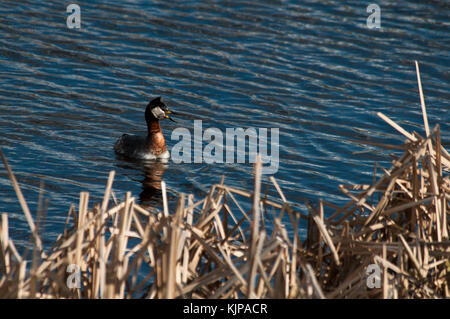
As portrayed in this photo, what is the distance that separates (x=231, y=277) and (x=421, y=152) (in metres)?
1.73

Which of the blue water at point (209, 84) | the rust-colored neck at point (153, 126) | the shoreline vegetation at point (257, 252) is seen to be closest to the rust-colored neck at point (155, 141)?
the rust-colored neck at point (153, 126)

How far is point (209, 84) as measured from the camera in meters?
13.3

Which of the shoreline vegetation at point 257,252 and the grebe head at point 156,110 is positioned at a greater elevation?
the grebe head at point 156,110

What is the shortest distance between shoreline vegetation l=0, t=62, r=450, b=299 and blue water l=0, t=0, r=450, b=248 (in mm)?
2783

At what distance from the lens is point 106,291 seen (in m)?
4.34

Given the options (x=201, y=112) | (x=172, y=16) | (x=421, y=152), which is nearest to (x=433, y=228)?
(x=421, y=152)

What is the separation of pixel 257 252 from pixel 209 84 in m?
9.40

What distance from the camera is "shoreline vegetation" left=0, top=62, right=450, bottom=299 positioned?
4391 mm

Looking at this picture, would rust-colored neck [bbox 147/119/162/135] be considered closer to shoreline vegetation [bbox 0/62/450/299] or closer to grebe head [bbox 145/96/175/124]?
grebe head [bbox 145/96/175/124]

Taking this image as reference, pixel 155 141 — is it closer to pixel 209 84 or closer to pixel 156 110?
pixel 156 110

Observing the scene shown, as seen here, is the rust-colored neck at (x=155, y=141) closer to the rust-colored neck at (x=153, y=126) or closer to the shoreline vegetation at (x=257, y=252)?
the rust-colored neck at (x=153, y=126)

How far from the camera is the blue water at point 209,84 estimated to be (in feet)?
32.6

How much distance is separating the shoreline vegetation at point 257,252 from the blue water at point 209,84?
2.78 metres
